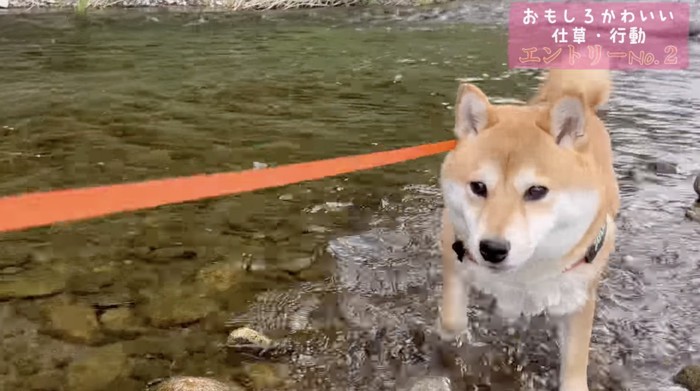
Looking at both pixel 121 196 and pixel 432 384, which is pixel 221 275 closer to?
pixel 432 384

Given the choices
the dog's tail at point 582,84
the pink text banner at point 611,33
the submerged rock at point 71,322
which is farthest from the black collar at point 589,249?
the pink text banner at point 611,33

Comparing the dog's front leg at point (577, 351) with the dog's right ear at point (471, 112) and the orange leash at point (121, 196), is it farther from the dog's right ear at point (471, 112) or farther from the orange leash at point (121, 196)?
the orange leash at point (121, 196)

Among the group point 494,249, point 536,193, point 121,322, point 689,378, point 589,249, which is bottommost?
point 689,378

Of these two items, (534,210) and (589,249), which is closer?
(534,210)

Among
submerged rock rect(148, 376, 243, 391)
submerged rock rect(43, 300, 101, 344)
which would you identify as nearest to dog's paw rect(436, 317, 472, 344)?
submerged rock rect(148, 376, 243, 391)

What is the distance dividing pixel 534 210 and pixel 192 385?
1270mm

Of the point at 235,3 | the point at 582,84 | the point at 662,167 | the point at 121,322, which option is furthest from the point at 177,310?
the point at 235,3

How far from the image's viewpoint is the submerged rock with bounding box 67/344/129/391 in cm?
251

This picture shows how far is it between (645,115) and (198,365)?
488 centimetres

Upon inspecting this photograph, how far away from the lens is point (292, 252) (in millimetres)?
3566

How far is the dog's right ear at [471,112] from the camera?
94.7 inches

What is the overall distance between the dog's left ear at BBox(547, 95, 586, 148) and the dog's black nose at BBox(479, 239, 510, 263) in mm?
469

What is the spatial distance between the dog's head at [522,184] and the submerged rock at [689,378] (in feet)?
2.16

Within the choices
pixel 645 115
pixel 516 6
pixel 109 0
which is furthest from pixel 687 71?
pixel 109 0
